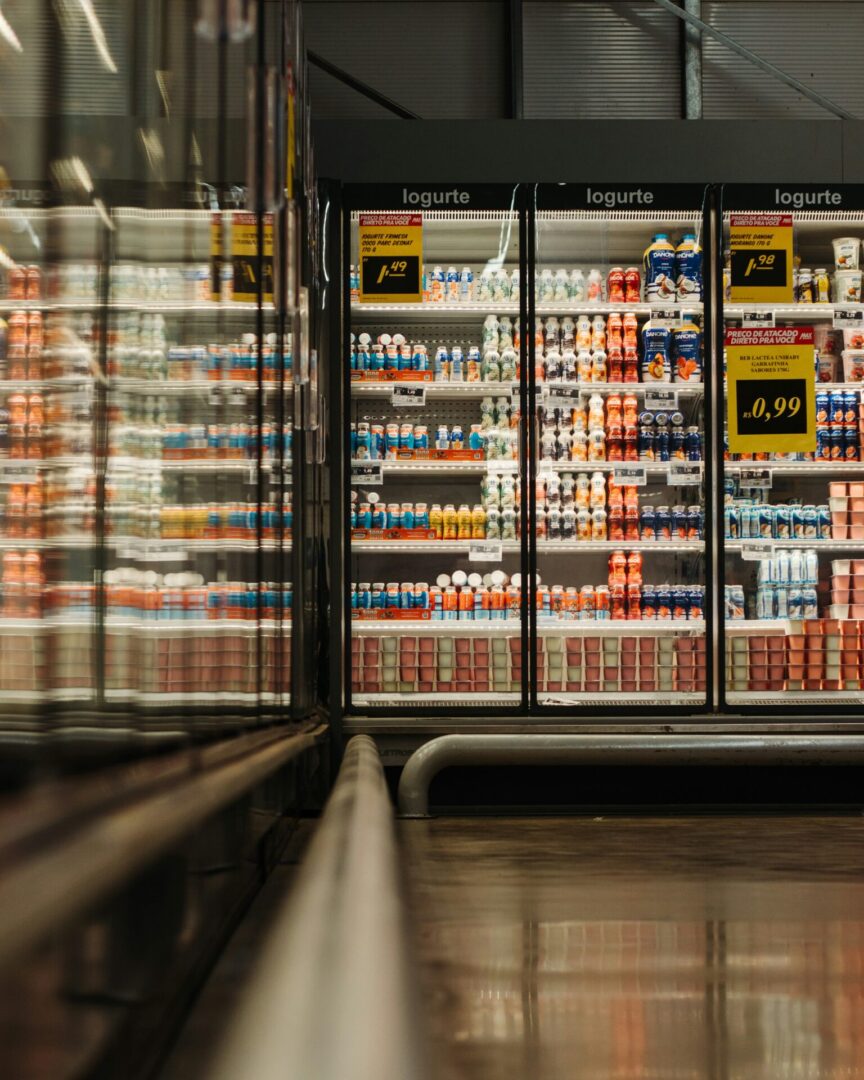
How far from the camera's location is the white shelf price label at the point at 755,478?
5.33 metres

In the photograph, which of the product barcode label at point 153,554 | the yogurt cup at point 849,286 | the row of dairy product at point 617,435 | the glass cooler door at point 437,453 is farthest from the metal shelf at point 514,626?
the product barcode label at point 153,554

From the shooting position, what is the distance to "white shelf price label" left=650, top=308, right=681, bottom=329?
5.30 metres

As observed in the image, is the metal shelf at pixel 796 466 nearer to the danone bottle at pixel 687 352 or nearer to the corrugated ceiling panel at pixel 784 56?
the danone bottle at pixel 687 352

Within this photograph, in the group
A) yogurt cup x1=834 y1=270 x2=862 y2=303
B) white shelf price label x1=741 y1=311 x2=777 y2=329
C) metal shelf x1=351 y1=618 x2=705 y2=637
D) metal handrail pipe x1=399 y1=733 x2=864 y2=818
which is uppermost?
yogurt cup x1=834 y1=270 x2=862 y2=303

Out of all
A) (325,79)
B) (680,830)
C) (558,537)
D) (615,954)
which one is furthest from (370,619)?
(615,954)

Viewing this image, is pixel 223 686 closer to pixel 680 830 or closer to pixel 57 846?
pixel 57 846

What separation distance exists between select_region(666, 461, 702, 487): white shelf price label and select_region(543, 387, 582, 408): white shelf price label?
18.5 inches

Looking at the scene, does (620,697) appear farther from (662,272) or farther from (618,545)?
(662,272)

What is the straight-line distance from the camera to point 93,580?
119 cm

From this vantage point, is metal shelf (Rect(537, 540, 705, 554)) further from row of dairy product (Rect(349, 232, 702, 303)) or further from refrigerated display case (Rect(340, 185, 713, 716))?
row of dairy product (Rect(349, 232, 702, 303))

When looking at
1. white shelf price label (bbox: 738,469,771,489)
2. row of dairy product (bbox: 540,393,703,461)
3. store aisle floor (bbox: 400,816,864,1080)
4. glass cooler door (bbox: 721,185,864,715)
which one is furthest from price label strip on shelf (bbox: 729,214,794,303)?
store aisle floor (bbox: 400,816,864,1080)

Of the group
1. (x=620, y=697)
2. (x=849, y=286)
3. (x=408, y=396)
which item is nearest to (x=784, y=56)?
(x=849, y=286)

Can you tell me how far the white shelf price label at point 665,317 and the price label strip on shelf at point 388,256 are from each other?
3.15 feet

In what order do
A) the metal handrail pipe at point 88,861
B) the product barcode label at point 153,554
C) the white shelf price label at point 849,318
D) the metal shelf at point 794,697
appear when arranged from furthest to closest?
the white shelf price label at point 849,318, the metal shelf at point 794,697, the product barcode label at point 153,554, the metal handrail pipe at point 88,861
